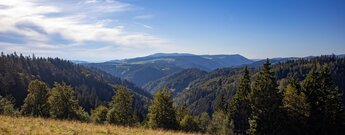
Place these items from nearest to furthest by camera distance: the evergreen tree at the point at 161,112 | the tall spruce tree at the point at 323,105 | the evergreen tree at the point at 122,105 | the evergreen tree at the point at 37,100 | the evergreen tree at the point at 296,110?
the tall spruce tree at the point at 323,105 < the evergreen tree at the point at 296,110 < the evergreen tree at the point at 161,112 < the evergreen tree at the point at 122,105 < the evergreen tree at the point at 37,100

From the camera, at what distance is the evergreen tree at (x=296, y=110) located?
4984 cm

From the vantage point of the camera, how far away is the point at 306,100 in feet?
163

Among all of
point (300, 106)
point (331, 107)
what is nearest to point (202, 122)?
point (300, 106)

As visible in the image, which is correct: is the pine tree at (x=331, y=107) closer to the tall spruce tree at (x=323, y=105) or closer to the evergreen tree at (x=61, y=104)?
the tall spruce tree at (x=323, y=105)

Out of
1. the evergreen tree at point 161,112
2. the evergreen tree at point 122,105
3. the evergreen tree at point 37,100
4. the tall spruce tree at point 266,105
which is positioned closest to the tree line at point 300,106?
the tall spruce tree at point 266,105

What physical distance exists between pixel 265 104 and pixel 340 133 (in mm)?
11741

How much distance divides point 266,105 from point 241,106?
15.5m

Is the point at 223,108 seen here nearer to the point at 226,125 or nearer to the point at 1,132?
the point at 226,125

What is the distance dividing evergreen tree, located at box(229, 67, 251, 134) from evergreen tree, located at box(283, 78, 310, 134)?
9.45 metres

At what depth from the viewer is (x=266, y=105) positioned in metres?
51.1

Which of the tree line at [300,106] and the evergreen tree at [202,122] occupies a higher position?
the tree line at [300,106]

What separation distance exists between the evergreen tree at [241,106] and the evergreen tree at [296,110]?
945cm

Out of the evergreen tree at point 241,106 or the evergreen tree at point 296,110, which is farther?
the evergreen tree at point 241,106

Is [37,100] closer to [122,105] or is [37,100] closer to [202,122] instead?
[122,105]
